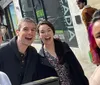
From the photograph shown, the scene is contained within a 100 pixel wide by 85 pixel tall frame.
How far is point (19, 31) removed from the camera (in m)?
3.80

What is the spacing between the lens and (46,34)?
12.9ft

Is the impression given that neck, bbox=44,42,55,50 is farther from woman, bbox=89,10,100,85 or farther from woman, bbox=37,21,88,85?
woman, bbox=89,10,100,85

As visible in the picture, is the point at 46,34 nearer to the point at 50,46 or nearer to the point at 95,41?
the point at 50,46

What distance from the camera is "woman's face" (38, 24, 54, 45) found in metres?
3.93

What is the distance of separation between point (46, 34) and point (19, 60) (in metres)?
0.66

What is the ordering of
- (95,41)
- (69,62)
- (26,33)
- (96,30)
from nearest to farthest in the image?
(96,30)
(95,41)
(26,33)
(69,62)

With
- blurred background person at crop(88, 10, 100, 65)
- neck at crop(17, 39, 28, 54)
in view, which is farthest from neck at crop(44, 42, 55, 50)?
blurred background person at crop(88, 10, 100, 65)

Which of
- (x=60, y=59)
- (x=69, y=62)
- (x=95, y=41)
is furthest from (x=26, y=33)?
(x=95, y=41)

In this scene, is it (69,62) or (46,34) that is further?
(46,34)

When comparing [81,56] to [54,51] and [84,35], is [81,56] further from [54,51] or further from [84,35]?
[54,51]

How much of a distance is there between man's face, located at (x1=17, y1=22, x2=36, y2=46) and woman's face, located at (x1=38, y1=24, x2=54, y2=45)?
250mm

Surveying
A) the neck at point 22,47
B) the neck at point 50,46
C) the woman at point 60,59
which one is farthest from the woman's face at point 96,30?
the neck at point 50,46

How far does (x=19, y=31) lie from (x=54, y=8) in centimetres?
673

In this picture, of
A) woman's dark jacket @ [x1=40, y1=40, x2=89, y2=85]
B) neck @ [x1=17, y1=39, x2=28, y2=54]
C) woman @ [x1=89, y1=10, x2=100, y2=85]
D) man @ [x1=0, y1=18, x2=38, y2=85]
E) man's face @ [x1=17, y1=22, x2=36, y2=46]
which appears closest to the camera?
woman @ [x1=89, y1=10, x2=100, y2=85]
